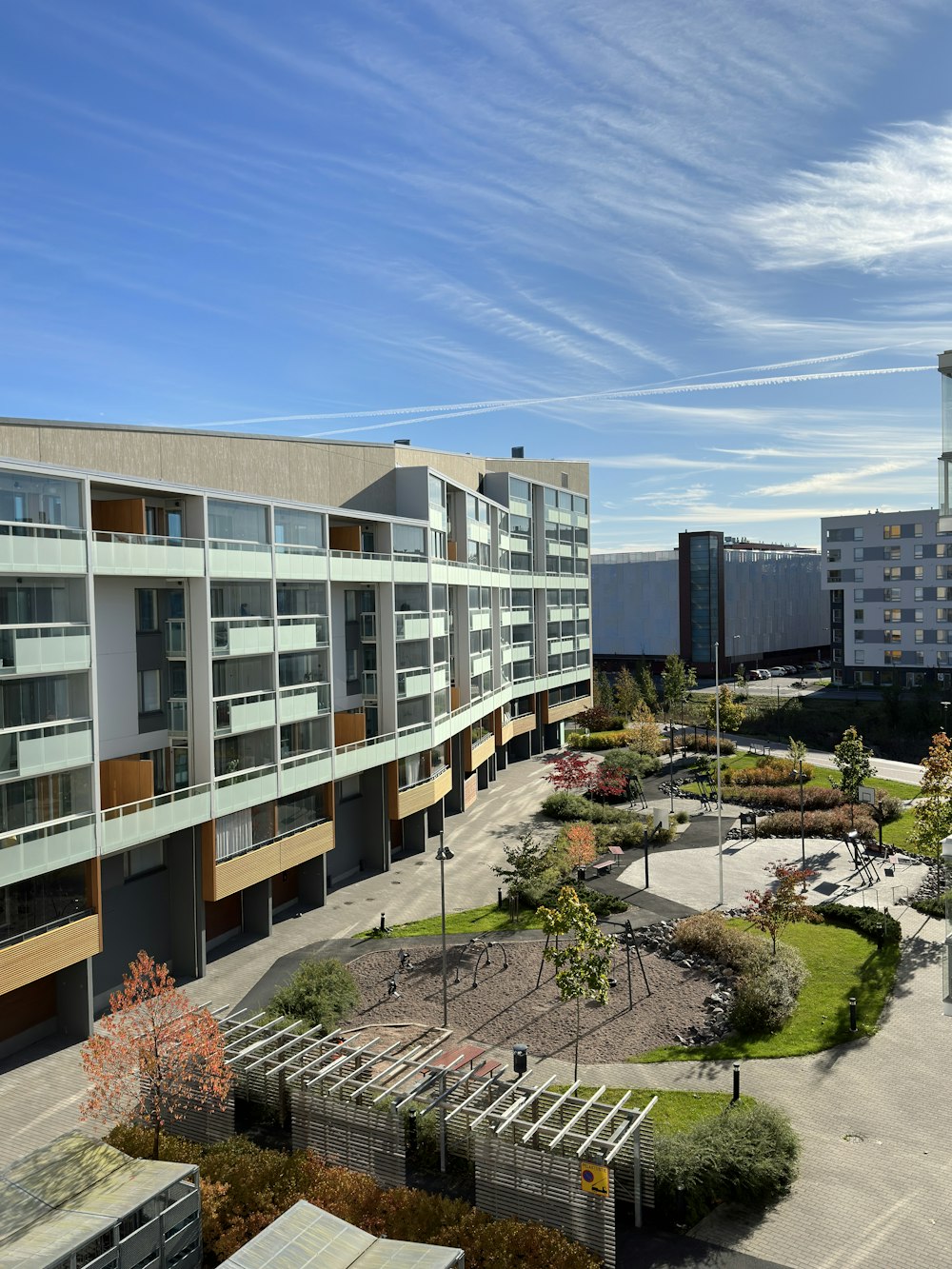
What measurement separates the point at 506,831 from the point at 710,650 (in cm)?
7140

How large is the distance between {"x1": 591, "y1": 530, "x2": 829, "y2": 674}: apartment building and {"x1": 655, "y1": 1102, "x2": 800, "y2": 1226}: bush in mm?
97548

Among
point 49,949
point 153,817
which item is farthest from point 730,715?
point 49,949

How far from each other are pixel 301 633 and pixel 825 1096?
74.0 ft

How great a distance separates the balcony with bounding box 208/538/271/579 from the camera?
30797 millimetres

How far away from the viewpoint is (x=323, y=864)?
1511 inches

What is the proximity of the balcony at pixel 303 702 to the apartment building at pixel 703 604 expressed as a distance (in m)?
84.3

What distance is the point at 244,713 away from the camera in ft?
105

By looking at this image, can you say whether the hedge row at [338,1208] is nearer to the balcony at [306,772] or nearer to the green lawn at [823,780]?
the balcony at [306,772]

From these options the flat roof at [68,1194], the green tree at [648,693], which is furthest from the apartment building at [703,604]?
the flat roof at [68,1194]

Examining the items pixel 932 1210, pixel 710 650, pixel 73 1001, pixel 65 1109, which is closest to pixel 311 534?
pixel 73 1001

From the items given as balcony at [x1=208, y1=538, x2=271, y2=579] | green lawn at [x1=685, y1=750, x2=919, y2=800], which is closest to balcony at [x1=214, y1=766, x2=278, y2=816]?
balcony at [x1=208, y1=538, x2=271, y2=579]

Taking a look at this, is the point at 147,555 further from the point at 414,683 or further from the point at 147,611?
the point at 414,683

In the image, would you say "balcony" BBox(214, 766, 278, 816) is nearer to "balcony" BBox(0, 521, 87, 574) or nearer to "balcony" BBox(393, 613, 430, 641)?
"balcony" BBox(0, 521, 87, 574)

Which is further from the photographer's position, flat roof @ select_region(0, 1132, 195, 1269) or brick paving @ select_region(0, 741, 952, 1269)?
brick paving @ select_region(0, 741, 952, 1269)
